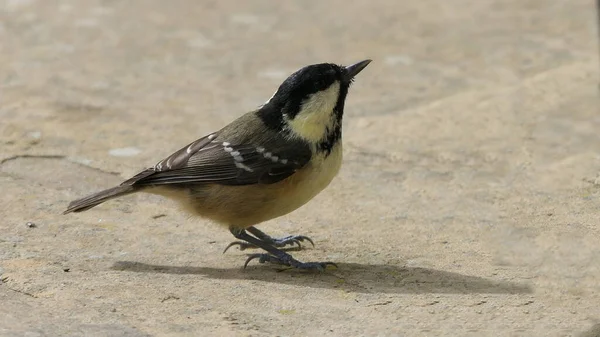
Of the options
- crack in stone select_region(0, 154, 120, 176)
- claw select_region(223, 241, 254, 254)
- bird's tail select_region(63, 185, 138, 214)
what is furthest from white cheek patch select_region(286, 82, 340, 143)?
crack in stone select_region(0, 154, 120, 176)

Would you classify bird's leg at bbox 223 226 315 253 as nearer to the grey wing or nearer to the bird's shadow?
the bird's shadow

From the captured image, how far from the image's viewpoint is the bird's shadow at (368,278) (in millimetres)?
4961

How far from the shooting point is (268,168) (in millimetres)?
5320

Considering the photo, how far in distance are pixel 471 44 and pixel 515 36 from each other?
1.50 feet

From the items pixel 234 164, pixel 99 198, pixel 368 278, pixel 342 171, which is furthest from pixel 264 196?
pixel 342 171

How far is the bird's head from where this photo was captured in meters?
5.39

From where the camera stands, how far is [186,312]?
15.1 ft

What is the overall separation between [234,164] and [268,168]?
194 mm

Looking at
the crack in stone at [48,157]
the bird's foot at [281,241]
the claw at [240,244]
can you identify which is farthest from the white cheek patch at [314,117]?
the crack in stone at [48,157]

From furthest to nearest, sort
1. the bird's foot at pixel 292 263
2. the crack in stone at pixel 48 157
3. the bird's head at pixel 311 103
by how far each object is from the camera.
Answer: the crack in stone at pixel 48 157 < the bird's head at pixel 311 103 < the bird's foot at pixel 292 263

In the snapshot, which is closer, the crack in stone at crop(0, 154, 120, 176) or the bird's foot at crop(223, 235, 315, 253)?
the bird's foot at crop(223, 235, 315, 253)

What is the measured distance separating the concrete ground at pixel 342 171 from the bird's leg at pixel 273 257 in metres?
0.06

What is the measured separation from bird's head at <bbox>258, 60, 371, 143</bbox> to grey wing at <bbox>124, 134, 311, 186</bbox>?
3.5 inches

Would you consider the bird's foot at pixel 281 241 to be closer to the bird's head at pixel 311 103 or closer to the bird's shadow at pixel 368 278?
the bird's shadow at pixel 368 278
